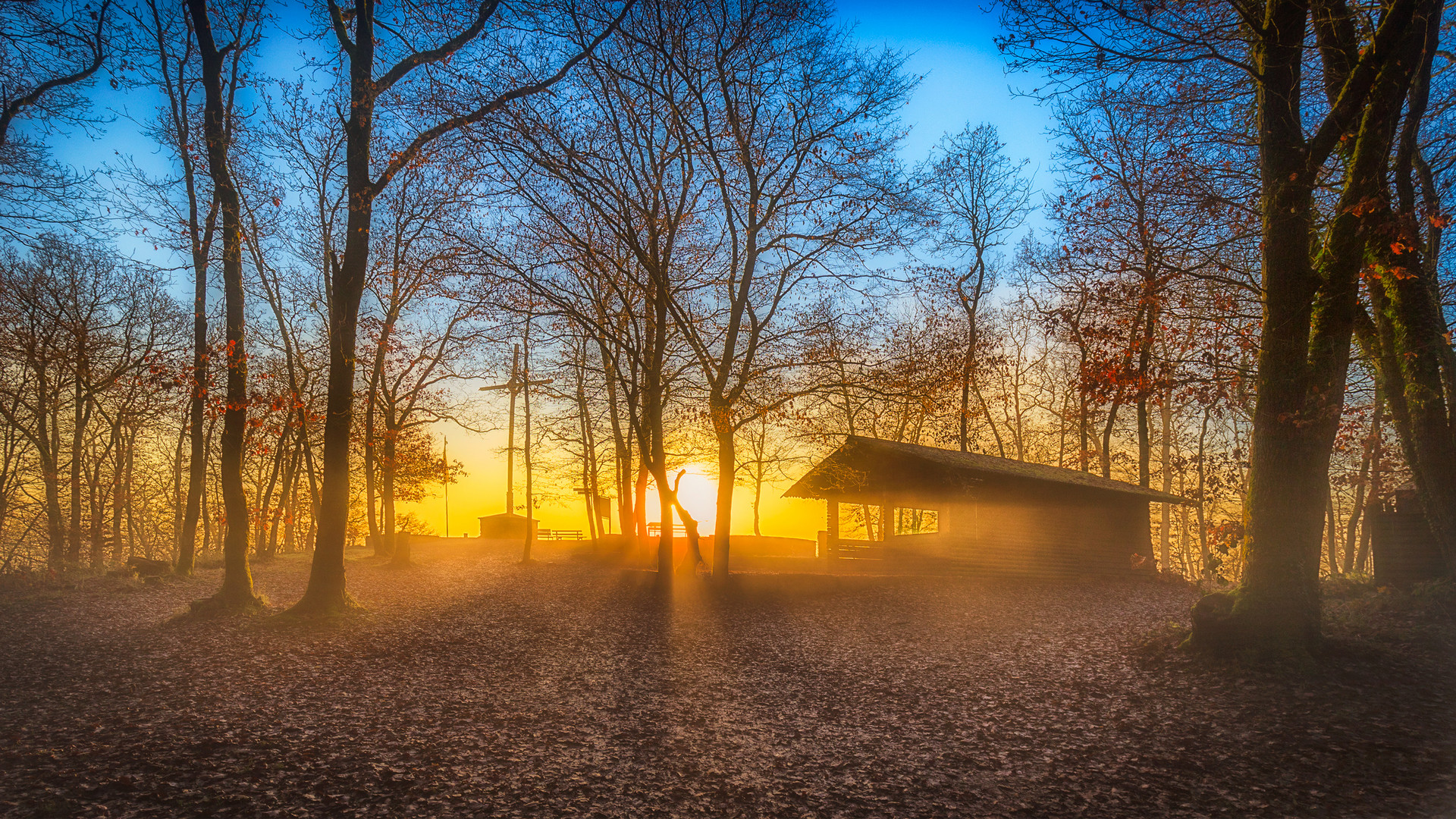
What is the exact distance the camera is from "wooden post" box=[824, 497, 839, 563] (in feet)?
77.0

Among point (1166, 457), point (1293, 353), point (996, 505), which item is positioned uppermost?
point (1293, 353)

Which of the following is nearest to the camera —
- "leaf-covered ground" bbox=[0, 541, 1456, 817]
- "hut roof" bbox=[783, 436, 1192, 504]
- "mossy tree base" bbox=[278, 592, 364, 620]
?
"leaf-covered ground" bbox=[0, 541, 1456, 817]

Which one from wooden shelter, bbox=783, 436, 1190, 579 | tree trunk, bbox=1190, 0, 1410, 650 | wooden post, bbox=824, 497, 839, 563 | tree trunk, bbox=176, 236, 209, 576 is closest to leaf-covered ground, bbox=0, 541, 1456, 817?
tree trunk, bbox=1190, 0, 1410, 650

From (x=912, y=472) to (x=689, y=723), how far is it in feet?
51.0

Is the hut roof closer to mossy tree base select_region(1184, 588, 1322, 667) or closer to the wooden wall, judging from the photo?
Answer: the wooden wall

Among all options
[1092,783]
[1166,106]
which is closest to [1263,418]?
[1166,106]

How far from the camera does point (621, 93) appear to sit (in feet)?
46.2

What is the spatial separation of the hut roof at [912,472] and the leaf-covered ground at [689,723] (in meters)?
8.46

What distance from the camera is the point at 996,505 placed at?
20141mm

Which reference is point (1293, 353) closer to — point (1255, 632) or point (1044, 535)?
point (1255, 632)

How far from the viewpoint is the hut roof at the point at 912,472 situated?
1947 cm

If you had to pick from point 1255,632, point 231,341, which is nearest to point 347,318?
point 231,341

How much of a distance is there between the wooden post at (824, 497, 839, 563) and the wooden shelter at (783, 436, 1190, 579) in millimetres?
106

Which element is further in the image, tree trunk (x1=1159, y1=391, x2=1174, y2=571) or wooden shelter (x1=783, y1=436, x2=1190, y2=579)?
tree trunk (x1=1159, y1=391, x2=1174, y2=571)
